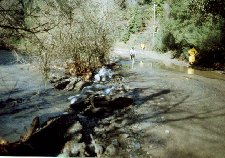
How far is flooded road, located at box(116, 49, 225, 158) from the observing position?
510cm

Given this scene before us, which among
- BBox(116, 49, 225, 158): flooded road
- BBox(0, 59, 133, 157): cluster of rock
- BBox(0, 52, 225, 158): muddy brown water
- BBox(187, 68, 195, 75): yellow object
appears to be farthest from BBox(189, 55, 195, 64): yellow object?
BBox(0, 59, 133, 157): cluster of rock

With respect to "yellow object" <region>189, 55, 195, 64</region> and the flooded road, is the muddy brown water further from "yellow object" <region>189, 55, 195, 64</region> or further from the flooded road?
"yellow object" <region>189, 55, 195, 64</region>

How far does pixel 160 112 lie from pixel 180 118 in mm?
578

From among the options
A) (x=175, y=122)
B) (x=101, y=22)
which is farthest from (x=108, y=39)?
(x=175, y=122)

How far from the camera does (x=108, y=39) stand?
41.9 feet

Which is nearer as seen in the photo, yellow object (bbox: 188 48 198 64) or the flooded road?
the flooded road

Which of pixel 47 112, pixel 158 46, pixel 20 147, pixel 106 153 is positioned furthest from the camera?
pixel 158 46

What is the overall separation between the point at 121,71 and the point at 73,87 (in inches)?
151

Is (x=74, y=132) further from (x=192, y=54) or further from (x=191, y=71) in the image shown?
(x=192, y=54)

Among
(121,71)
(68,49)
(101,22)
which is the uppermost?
(101,22)

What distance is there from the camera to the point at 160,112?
6.85 m

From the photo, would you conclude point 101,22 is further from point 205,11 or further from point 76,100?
point 76,100

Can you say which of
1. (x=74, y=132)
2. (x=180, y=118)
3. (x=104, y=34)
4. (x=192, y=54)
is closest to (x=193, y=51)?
(x=192, y=54)

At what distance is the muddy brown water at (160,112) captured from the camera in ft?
17.0
